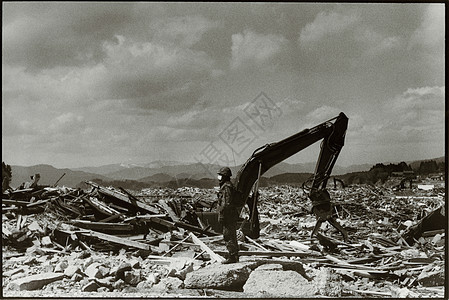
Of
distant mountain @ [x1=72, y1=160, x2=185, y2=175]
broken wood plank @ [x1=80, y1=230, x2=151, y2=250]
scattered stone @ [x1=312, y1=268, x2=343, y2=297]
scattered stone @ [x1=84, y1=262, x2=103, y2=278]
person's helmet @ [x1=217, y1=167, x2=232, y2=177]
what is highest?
distant mountain @ [x1=72, y1=160, x2=185, y2=175]

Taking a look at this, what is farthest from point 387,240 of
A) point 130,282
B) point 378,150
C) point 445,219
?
point 130,282

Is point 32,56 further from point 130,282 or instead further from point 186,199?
point 130,282

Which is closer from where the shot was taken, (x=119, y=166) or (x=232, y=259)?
(x=232, y=259)

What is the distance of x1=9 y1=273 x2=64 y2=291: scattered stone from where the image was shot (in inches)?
251

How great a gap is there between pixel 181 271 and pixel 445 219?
382cm

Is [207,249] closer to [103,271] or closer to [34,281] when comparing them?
[103,271]

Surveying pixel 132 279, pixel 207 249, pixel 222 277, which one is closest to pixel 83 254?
pixel 132 279

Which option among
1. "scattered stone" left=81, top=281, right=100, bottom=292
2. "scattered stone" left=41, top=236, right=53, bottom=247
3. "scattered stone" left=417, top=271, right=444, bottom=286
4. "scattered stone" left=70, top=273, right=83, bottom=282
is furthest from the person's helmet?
"scattered stone" left=417, top=271, right=444, bottom=286

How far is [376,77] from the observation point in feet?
21.6

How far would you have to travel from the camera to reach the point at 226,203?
Answer: 6457mm

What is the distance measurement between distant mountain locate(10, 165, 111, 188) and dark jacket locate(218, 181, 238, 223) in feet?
5.69

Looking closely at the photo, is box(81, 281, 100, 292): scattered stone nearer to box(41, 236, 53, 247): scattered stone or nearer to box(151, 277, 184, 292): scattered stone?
box(151, 277, 184, 292): scattered stone

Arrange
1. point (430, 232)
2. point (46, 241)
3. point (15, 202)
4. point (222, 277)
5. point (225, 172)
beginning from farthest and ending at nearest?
point (15, 202) < point (46, 241) < point (430, 232) < point (225, 172) < point (222, 277)

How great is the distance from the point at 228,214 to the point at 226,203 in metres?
0.16
